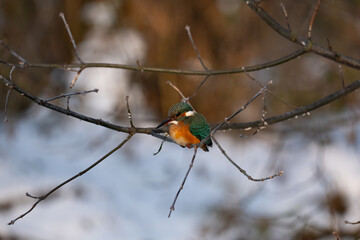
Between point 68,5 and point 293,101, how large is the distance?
3535 mm

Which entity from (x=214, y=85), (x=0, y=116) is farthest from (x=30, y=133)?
(x=214, y=85)

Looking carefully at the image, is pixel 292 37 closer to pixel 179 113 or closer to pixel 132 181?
pixel 179 113

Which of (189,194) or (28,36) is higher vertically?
(28,36)

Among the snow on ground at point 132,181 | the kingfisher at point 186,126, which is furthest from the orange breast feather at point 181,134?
the snow on ground at point 132,181

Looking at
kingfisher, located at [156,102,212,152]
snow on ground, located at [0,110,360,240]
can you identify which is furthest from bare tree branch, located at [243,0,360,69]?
snow on ground, located at [0,110,360,240]

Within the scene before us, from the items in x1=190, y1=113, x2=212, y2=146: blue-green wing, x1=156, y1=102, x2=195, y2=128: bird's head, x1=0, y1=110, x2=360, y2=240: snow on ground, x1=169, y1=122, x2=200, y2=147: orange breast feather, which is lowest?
x1=169, y1=122, x2=200, y2=147: orange breast feather

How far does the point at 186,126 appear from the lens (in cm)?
253

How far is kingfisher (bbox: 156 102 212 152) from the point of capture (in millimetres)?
2473

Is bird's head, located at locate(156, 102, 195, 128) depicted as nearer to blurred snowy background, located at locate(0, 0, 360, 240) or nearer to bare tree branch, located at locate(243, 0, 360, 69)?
bare tree branch, located at locate(243, 0, 360, 69)

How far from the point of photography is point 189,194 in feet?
22.7

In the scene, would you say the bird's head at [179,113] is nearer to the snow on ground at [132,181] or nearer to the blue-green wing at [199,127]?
the blue-green wing at [199,127]

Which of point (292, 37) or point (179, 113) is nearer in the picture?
point (292, 37)

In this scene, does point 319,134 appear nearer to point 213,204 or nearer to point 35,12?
point 213,204

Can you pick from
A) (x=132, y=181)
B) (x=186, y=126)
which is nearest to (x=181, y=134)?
(x=186, y=126)
